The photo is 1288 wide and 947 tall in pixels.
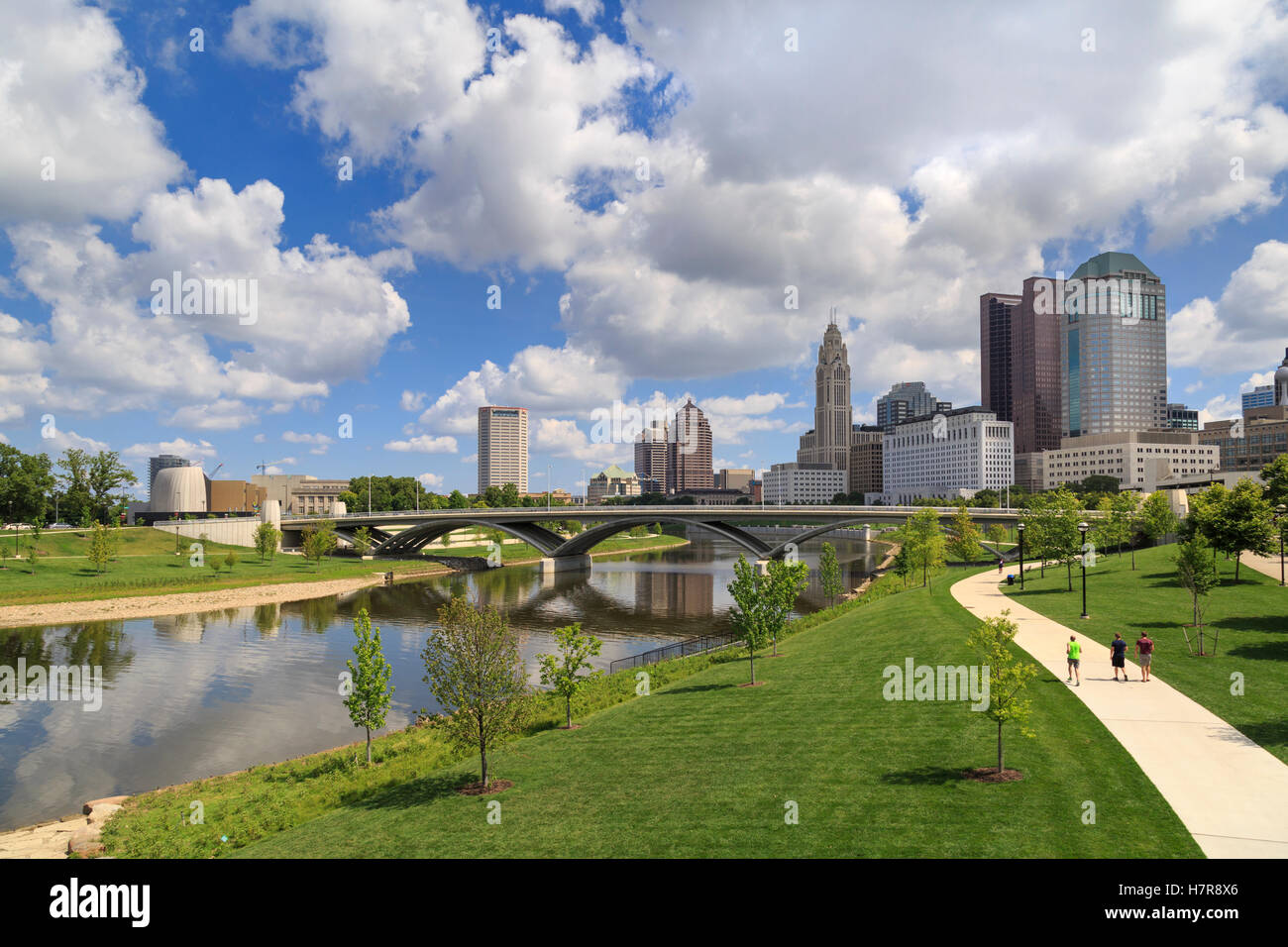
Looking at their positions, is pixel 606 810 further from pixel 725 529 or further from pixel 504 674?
pixel 725 529

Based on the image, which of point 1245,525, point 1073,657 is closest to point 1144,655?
point 1073,657

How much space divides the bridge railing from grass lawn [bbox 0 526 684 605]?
47.2 metres

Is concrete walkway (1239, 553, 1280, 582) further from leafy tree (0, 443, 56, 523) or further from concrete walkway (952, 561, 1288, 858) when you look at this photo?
leafy tree (0, 443, 56, 523)

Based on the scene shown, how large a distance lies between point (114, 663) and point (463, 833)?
36.1 m

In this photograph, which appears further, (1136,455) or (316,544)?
(1136,455)

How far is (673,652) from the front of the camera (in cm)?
3878

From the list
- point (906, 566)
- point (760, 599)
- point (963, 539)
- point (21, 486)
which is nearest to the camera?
point (760, 599)

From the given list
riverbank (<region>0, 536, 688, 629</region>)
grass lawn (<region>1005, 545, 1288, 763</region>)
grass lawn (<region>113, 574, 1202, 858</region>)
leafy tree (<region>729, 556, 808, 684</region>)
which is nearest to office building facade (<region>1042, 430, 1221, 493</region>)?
grass lawn (<region>1005, 545, 1288, 763</region>)

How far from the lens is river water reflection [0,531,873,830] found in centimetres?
2302

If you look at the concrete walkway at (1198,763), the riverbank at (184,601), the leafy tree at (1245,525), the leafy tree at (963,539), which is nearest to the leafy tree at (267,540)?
Answer: the riverbank at (184,601)

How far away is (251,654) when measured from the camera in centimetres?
4072

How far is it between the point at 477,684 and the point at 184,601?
56.1m

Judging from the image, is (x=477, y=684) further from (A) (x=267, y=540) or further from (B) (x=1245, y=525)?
(A) (x=267, y=540)

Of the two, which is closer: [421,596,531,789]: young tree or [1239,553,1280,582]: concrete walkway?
[421,596,531,789]: young tree
